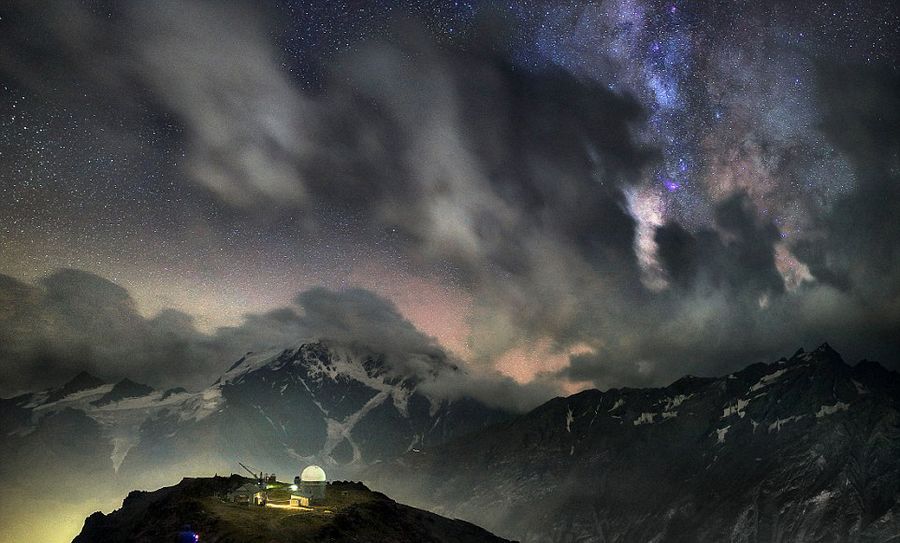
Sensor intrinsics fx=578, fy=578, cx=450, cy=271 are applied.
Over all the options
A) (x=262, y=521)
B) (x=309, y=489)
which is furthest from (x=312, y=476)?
(x=262, y=521)

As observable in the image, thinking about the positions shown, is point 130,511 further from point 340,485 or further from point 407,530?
point 407,530

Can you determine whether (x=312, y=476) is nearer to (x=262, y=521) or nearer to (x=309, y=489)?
(x=309, y=489)

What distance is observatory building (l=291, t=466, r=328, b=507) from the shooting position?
13488 centimetres

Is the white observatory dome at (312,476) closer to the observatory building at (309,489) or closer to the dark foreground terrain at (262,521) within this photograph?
the observatory building at (309,489)

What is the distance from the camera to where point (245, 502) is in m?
133

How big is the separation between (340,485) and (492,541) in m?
51.8

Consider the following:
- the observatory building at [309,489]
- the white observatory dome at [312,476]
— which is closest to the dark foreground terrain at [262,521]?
the observatory building at [309,489]

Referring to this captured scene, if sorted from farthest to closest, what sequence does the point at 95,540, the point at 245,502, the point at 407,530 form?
the point at 95,540
the point at 407,530
the point at 245,502

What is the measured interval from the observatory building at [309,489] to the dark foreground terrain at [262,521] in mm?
3214

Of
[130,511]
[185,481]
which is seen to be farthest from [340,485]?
[130,511]

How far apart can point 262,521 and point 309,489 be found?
35.7 meters

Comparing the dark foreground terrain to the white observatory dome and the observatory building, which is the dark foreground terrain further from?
the white observatory dome

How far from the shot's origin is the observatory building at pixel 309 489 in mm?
134875

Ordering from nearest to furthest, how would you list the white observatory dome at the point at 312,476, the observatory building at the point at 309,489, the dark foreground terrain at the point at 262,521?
the dark foreground terrain at the point at 262,521 → the observatory building at the point at 309,489 → the white observatory dome at the point at 312,476
